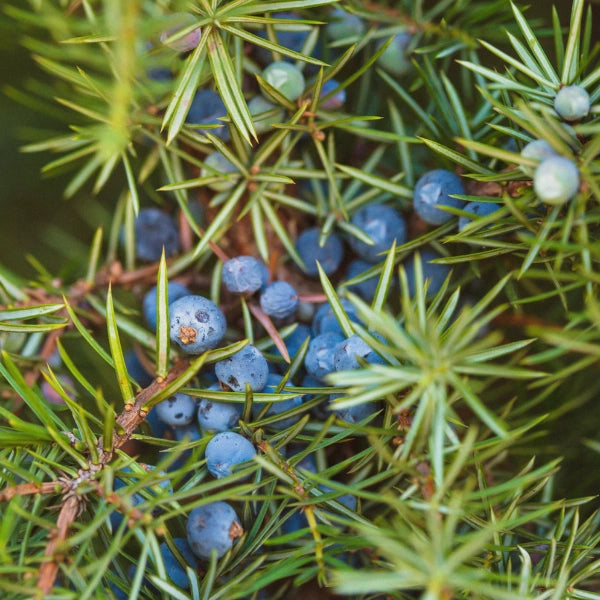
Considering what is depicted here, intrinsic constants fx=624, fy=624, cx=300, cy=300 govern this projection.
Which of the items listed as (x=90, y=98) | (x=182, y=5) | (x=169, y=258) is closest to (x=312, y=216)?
(x=169, y=258)

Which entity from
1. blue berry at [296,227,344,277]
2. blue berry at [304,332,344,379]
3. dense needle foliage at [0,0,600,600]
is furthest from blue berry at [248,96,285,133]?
blue berry at [304,332,344,379]

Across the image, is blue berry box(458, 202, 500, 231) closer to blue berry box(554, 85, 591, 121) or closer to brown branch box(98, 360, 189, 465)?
blue berry box(554, 85, 591, 121)

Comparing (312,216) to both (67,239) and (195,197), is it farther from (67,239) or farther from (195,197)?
(67,239)

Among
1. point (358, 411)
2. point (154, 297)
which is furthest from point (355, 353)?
point (154, 297)

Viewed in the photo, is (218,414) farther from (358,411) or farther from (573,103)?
(573,103)

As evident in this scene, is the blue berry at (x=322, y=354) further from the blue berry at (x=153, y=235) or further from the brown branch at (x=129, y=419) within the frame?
the blue berry at (x=153, y=235)

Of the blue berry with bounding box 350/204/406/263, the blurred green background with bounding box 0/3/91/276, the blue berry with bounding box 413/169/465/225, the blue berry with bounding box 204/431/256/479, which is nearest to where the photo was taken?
the blue berry with bounding box 204/431/256/479
